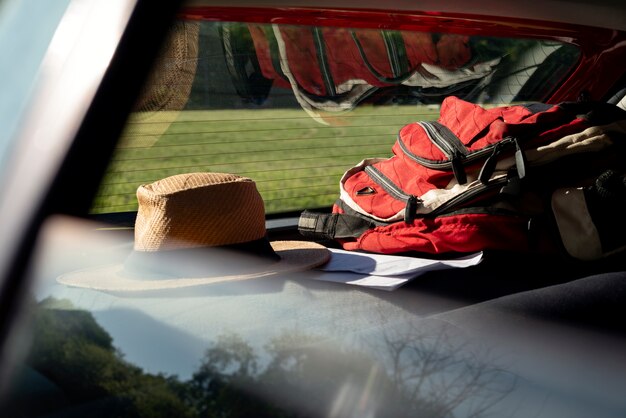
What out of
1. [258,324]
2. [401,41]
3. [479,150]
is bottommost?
[258,324]

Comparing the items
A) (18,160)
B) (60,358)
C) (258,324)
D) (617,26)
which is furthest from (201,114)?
(617,26)

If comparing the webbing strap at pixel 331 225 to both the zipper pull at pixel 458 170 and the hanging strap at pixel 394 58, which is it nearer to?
the zipper pull at pixel 458 170

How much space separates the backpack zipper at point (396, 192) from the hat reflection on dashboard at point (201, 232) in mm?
324

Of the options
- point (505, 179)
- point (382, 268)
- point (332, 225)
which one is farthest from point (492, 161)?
point (332, 225)

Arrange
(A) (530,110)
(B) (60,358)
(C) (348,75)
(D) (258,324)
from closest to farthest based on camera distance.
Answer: (B) (60,358), (D) (258,324), (A) (530,110), (C) (348,75)

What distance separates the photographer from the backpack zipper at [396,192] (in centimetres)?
191

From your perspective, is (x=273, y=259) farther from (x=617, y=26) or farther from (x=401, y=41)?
(x=617, y=26)

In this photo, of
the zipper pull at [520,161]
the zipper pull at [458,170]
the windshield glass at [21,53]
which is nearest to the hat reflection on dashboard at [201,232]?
the zipper pull at [458,170]

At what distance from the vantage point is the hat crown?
1.58 metres

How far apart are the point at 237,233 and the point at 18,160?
0.90 metres

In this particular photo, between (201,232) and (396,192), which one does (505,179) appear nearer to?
(396,192)

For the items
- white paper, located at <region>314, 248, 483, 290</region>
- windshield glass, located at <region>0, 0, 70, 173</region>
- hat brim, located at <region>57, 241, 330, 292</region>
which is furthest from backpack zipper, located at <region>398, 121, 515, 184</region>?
windshield glass, located at <region>0, 0, 70, 173</region>

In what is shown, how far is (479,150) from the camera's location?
1.82m

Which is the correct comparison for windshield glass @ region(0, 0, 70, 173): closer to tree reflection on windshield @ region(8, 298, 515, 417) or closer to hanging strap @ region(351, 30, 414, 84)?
tree reflection on windshield @ region(8, 298, 515, 417)
